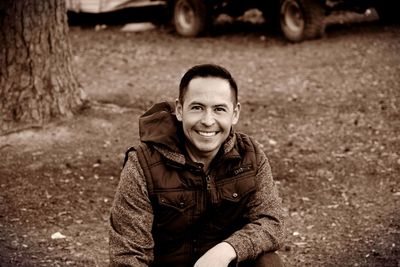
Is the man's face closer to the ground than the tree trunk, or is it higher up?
higher up

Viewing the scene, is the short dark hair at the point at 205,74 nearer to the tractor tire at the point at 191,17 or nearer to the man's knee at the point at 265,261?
the man's knee at the point at 265,261

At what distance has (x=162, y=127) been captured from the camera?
11.6 ft

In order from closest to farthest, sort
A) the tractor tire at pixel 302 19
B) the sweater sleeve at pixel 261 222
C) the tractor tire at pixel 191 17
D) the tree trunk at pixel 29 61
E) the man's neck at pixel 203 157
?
the sweater sleeve at pixel 261 222, the man's neck at pixel 203 157, the tree trunk at pixel 29 61, the tractor tire at pixel 302 19, the tractor tire at pixel 191 17

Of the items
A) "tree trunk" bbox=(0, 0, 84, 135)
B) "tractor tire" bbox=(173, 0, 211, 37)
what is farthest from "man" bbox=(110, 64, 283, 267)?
"tractor tire" bbox=(173, 0, 211, 37)

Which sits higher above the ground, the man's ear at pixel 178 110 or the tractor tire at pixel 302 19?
the man's ear at pixel 178 110

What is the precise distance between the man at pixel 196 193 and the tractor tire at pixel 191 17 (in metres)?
9.03

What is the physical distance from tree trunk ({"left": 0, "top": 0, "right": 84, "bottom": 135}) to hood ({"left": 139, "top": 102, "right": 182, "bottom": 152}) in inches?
129

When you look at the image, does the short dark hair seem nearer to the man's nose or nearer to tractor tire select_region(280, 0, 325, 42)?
the man's nose

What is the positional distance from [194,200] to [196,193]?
0.11 ft

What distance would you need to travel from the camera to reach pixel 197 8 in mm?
12453

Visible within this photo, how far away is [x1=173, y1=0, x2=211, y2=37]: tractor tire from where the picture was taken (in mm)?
12453

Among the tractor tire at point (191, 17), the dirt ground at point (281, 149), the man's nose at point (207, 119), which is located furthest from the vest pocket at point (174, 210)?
the tractor tire at point (191, 17)

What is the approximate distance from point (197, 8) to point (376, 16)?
2.93 metres

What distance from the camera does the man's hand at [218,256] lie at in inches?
131
